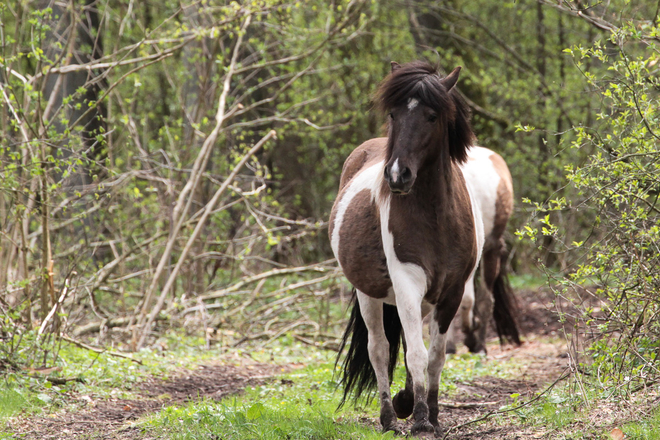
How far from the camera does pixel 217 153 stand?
10.8 meters

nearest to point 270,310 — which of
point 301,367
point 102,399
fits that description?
point 301,367

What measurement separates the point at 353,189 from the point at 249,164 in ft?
14.1

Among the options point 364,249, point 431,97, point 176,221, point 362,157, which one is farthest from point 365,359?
point 176,221

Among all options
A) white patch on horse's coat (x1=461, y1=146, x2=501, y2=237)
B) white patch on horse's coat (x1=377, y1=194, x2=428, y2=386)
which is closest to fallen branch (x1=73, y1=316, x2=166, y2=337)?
white patch on horse's coat (x1=461, y1=146, x2=501, y2=237)

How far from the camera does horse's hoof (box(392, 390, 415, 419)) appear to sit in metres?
4.39

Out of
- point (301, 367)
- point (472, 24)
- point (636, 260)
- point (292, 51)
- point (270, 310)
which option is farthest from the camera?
point (472, 24)

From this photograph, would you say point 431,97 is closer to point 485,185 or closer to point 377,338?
point 377,338

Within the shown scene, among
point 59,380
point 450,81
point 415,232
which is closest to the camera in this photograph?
point 415,232

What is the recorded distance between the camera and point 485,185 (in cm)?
748

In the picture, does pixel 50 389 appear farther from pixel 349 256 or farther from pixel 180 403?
pixel 349 256

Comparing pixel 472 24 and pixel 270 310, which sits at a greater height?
pixel 472 24

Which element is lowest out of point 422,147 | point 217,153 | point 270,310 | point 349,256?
point 270,310

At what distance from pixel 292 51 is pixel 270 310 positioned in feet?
17.7

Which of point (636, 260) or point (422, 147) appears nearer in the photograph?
point (422, 147)
